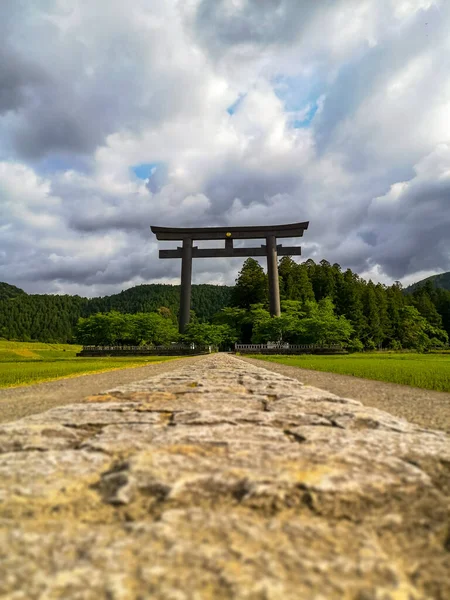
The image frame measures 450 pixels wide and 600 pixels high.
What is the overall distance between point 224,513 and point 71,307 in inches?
4468

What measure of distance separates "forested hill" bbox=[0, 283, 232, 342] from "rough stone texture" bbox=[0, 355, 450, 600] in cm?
8293

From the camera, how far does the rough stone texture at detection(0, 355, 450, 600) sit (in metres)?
0.79

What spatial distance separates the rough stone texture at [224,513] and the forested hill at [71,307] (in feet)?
272

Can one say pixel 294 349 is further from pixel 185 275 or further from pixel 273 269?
pixel 185 275

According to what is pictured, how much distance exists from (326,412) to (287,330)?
2927cm

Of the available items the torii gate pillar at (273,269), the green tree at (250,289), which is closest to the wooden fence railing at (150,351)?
the torii gate pillar at (273,269)

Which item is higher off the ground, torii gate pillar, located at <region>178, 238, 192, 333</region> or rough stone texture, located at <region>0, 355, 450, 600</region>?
torii gate pillar, located at <region>178, 238, 192, 333</region>

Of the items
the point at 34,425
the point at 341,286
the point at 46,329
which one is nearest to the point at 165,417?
the point at 34,425

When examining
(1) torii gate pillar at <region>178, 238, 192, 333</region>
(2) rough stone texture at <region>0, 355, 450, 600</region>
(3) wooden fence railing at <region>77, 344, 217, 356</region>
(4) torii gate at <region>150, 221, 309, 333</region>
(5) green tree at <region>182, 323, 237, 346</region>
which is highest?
(4) torii gate at <region>150, 221, 309, 333</region>

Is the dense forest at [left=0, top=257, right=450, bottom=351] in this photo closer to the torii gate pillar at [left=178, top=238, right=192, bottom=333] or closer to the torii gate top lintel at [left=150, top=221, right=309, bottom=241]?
the torii gate pillar at [left=178, top=238, right=192, bottom=333]

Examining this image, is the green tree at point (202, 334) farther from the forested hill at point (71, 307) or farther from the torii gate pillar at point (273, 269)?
the forested hill at point (71, 307)

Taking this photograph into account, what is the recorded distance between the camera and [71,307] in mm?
105438

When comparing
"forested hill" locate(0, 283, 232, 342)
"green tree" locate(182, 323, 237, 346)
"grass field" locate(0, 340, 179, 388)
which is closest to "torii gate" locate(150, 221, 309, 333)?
"green tree" locate(182, 323, 237, 346)

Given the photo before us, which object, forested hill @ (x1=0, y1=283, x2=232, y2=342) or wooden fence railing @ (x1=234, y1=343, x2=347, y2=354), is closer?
wooden fence railing @ (x1=234, y1=343, x2=347, y2=354)
